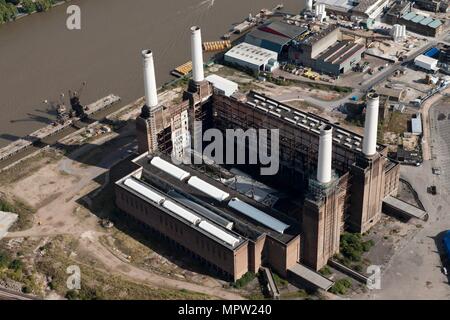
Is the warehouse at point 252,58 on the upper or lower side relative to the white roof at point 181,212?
upper

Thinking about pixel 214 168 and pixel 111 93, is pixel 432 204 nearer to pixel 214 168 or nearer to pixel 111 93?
pixel 214 168

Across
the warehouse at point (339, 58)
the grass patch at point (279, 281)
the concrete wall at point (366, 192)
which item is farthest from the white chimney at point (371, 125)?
the warehouse at point (339, 58)

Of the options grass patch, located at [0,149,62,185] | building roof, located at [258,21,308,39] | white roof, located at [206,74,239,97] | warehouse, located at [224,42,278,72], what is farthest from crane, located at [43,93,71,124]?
building roof, located at [258,21,308,39]

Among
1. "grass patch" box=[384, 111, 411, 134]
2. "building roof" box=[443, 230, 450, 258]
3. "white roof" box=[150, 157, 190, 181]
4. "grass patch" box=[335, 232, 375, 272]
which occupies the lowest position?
"grass patch" box=[335, 232, 375, 272]

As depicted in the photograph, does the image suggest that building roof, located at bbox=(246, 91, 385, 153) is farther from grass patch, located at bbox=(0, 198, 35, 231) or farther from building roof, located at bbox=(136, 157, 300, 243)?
grass patch, located at bbox=(0, 198, 35, 231)

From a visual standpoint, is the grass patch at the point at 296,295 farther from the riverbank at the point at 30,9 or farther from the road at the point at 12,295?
the riverbank at the point at 30,9

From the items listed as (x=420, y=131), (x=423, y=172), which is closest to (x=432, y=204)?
(x=423, y=172)
